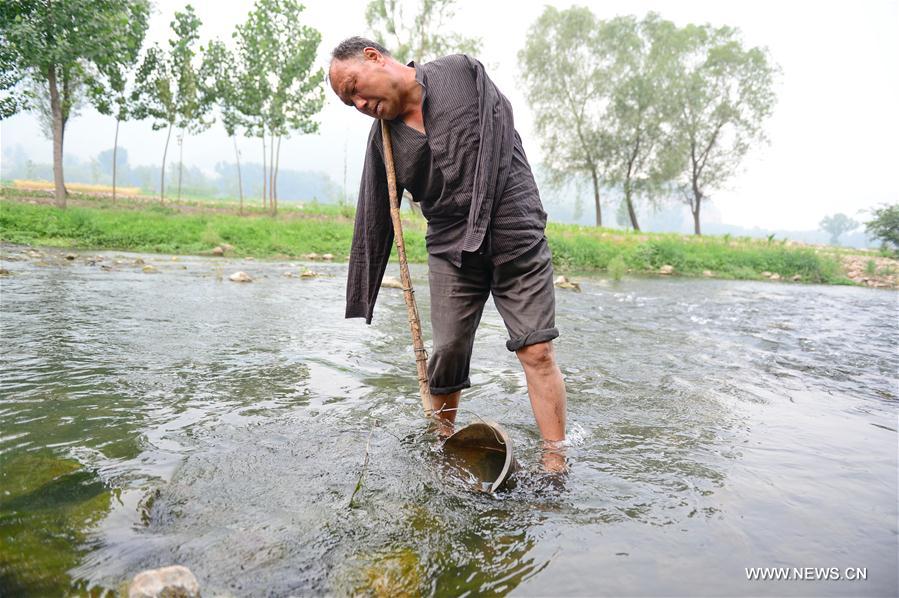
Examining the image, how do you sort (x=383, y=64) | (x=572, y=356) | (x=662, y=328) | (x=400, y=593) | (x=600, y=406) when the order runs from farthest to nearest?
(x=662, y=328)
(x=572, y=356)
(x=600, y=406)
(x=383, y=64)
(x=400, y=593)

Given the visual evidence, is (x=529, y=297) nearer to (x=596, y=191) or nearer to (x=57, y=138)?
(x=57, y=138)

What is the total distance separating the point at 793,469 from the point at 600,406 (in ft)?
3.79

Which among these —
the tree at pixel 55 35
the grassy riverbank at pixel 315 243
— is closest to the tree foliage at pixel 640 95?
the grassy riverbank at pixel 315 243

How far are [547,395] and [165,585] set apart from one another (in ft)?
5.58

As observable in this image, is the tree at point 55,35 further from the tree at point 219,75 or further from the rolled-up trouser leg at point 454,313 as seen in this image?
the rolled-up trouser leg at point 454,313

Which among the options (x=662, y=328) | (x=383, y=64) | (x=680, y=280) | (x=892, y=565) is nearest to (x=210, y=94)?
(x=680, y=280)

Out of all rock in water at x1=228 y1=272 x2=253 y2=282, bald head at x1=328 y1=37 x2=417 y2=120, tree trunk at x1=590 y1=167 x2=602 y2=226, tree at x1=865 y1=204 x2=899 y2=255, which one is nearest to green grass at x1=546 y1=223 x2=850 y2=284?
tree at x1=865 y1=204 x2=899 y2=255

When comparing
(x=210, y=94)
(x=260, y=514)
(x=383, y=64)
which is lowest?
(x=260, y=514)

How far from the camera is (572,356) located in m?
5.17

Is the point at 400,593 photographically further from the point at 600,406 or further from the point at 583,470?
the point at 600,406

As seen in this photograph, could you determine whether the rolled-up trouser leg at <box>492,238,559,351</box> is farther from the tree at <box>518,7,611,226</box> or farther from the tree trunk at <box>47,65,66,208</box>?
the tree at <box>518,7,611,226</box>

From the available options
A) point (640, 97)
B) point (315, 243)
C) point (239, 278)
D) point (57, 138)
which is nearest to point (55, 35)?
point (57, 138)

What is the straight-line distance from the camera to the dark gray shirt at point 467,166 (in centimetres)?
259

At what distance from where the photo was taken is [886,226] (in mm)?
23000
